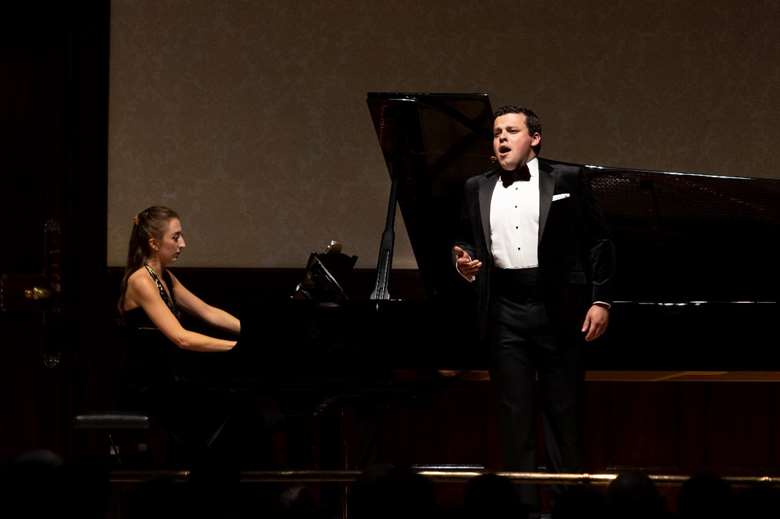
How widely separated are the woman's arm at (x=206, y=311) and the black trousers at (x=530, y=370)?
0.98m

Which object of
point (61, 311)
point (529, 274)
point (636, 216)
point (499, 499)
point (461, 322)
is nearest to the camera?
point (499, 499)

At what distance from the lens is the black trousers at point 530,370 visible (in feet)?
11.2

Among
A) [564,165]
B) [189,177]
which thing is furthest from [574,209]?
[189,177]

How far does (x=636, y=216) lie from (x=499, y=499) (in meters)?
2.14

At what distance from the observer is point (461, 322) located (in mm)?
3756

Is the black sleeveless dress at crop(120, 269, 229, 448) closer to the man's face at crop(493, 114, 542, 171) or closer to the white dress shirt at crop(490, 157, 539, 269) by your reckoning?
the white dress shirt at crop(490, 157, 539, 269)

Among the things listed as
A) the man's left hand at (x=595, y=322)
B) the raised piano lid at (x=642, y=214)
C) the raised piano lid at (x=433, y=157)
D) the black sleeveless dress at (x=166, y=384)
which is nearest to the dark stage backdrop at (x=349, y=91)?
the raised piano lid at (x=642, y=214)

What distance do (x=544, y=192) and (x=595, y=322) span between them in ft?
1.46

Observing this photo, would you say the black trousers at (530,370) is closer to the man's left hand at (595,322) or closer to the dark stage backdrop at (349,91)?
the man's left hand at (595,322)

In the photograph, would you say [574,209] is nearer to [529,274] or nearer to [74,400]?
[529,274]

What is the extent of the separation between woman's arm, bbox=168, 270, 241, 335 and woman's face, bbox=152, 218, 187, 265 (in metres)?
0.14

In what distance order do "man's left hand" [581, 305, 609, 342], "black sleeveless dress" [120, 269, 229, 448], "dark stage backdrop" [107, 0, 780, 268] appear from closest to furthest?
"man's left hand" [581, 305, 609, 342]
"black sleeveless dress" [120, 269, 229, 448]
"dark stage backdrop" [107, 0, 780, 268]

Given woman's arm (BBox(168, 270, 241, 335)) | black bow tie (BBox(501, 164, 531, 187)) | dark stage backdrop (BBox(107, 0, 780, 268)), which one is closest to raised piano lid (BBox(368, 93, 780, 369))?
black bow tie (BBox(501, 164, 531, 187))

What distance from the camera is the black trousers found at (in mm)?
3416
